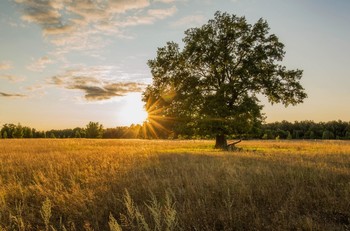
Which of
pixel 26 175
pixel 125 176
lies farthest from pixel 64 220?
pixel 26 175

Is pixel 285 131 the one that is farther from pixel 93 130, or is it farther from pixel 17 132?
pixel 17 132

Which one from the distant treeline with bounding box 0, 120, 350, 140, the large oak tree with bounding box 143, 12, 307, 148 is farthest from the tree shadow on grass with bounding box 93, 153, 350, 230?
the distant treeline with bounding box 0, 120, 350, 140

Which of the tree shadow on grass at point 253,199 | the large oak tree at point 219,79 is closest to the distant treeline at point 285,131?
the large oak tree at point 219,79

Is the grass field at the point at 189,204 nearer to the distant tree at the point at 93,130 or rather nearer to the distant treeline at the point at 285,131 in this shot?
the distant treeline at the point at 285,131

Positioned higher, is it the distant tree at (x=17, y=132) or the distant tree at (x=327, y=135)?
the distant tree at (x=17, y=132)

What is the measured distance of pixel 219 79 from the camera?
26906 mm

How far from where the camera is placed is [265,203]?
6090 mm

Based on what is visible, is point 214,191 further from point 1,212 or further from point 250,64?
point 250,64

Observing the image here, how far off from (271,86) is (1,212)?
79.8ft

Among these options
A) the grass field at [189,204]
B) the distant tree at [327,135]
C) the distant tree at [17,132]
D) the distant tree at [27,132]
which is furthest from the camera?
the distant tree at [27,132]

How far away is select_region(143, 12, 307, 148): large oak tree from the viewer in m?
25.4

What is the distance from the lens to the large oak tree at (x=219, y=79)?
2539cm

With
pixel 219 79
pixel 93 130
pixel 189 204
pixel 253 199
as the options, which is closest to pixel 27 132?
pixel 93 130

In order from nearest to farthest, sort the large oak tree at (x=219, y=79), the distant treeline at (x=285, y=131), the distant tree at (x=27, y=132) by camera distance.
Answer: the large oak tree at (x=219, y=79)
the distant treeline at (x=285, y=131)
the distant tree at (x=27, y=132)
